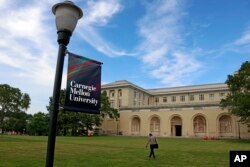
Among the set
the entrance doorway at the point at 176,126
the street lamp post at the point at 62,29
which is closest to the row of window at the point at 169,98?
the entrance doorway at the point at 176,126

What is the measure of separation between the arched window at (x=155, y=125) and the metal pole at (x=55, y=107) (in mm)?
61079

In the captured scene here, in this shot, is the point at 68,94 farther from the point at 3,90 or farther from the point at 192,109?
the point at 3,90

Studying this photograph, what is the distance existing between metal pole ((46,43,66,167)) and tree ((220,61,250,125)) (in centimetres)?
3747

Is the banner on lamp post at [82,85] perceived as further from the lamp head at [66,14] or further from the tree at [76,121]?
the tree at [76,121]

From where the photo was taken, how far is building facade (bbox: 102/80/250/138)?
5669 cm

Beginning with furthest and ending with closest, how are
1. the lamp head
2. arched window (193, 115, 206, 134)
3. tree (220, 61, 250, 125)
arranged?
arched window (193, 115, 206, 134)
tree (220, 61, 250, 125)
the lamp head

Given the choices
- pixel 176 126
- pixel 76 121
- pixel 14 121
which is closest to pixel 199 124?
pixel 176 126

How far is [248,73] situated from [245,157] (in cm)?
3947

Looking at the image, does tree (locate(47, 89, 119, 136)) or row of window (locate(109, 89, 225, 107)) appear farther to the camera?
row of window (locate(109, 89, 225, 107))

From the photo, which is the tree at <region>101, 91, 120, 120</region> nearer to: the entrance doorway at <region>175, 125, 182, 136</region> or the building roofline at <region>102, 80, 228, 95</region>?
the building roofline at <region>102, 80, 228, 95</region>

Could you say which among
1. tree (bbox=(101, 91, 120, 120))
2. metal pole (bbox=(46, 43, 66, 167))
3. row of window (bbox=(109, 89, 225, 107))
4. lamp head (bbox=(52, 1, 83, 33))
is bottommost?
metal pole (bbox=(46, 43, 66, 167))

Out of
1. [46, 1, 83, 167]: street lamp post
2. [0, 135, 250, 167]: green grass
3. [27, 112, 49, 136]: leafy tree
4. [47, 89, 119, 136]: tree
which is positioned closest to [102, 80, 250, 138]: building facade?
[47, 89, 119, 136]: tree

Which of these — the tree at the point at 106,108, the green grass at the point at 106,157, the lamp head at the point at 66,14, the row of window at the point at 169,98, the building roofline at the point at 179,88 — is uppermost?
the building roofline at the point at 179,88

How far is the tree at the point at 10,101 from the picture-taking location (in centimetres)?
7169
